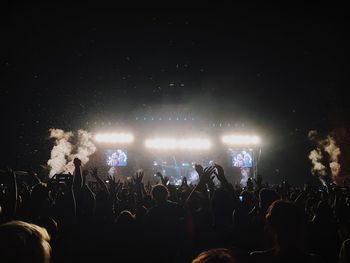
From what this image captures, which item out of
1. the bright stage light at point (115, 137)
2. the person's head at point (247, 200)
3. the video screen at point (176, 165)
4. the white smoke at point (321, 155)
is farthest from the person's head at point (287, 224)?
the video screen at point (176, 165)

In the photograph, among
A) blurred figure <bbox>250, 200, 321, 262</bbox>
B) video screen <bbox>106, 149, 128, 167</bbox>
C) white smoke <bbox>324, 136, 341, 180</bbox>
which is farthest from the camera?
video screen <bbox>106, 149, 128, 167</bbox>

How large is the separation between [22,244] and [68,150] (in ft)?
119

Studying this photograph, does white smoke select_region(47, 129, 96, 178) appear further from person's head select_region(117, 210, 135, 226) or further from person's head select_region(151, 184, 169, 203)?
person's head select_region(151, 184, 169, 203)

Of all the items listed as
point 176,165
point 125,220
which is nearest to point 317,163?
point 176,165

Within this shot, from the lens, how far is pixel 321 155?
3500cm

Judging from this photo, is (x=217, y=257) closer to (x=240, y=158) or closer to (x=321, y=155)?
(x=240, y=158)

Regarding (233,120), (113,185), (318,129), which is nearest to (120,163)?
(233,120)

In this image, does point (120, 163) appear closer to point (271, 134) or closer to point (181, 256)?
point (271, 134)

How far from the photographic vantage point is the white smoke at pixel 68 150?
34469 millimetres

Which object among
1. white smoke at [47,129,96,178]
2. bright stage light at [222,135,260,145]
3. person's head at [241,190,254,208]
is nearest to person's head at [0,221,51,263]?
person's head at [241,190,254,208]

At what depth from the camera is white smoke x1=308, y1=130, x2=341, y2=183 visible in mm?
32781

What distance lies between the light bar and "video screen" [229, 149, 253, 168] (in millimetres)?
3320

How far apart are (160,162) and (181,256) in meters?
31.7

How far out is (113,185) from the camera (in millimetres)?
8211
